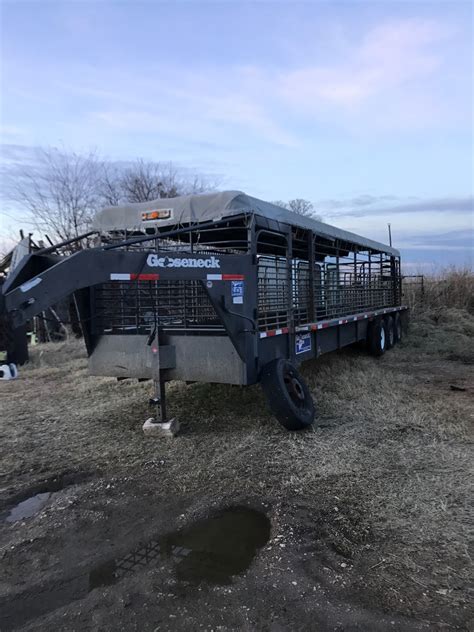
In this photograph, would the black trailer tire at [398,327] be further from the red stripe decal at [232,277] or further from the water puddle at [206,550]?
the water puddle at [206,550]

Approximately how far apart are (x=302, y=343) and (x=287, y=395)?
159 cm

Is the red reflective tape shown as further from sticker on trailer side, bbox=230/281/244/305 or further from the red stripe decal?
sticker on trailer side, bbox=230/281/244/305

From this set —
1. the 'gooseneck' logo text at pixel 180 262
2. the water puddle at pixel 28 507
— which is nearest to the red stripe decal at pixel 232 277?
the 'gooseneck' logo text at pixel 180 262

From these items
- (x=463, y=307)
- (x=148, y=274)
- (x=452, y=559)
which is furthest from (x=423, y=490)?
(x=463, y=307)

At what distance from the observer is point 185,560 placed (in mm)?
2979

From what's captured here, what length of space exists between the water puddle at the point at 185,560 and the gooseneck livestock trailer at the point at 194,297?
5.80 feet

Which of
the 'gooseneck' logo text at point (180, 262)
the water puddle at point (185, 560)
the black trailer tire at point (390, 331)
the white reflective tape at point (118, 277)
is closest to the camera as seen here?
the water puddle at point (185, 560)

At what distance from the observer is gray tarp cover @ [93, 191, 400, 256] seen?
5355 millimetres

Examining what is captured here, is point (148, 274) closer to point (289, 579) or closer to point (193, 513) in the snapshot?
point (193, 513)

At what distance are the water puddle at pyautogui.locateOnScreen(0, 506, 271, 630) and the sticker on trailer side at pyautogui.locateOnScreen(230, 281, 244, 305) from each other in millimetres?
2115

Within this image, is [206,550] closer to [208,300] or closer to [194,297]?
[208,300]

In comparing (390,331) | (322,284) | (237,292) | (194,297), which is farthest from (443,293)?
(237,292)

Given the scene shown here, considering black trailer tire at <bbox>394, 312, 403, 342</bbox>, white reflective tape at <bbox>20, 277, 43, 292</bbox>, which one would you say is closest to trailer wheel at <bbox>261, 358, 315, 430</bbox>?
white reflective tape at <bbox>20, 277, 43, 292</bbox>

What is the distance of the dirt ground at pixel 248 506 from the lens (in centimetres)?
251
